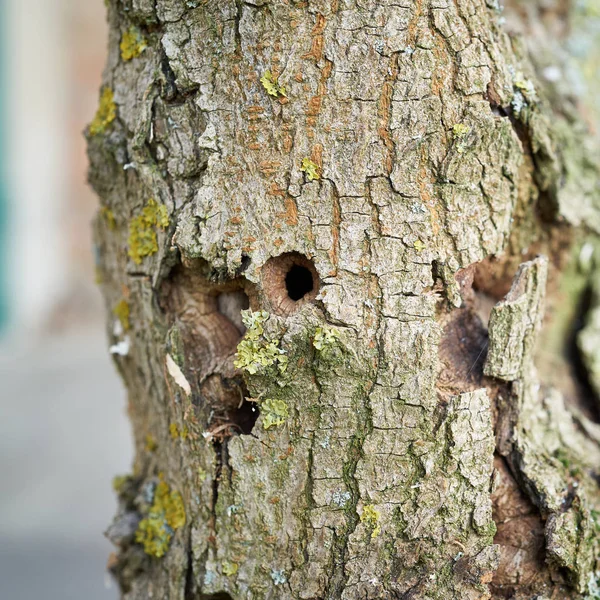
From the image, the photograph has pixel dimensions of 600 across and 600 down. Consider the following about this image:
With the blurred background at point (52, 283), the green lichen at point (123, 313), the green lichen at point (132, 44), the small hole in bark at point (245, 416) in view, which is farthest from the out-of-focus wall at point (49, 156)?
the small hole in bark at point (245, 416)

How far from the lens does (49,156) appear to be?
6.45 meters

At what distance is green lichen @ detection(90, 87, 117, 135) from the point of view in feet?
4.56

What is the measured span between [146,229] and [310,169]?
39cm

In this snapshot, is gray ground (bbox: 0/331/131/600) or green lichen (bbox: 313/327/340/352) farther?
gray ground (bbox: 0/331/131/600)

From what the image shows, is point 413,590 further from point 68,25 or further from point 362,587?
point 68,25

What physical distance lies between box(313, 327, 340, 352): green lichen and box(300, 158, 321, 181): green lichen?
280mm

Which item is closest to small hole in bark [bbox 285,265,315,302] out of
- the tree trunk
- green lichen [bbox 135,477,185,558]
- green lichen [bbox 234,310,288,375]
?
the tree trunk

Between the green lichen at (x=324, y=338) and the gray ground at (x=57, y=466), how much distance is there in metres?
0.98

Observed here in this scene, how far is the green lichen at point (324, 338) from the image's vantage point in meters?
1.17

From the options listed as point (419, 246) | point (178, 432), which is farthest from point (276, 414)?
point (419, 246)

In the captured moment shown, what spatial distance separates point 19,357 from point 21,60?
280 cm

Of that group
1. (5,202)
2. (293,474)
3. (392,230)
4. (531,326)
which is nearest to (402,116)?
(392,230)

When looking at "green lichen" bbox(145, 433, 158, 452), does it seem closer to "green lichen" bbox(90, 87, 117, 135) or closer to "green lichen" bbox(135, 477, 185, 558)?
"green lichen" bbox(135, 477, 185, 558)

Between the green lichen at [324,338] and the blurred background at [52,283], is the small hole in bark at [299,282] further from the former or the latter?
the blurred background at [52,283]
